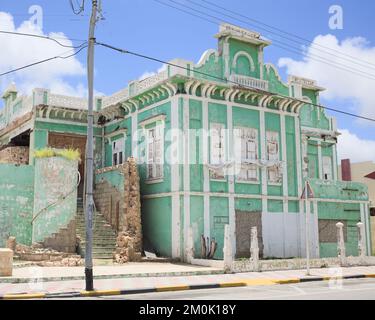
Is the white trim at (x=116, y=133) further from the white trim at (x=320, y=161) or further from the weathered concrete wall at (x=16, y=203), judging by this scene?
the white trim at (x=320, y=161)

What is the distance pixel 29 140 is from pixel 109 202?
23.2 ft

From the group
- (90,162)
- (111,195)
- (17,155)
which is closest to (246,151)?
(111,195)

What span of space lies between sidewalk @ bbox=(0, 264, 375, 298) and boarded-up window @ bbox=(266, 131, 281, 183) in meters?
6.79

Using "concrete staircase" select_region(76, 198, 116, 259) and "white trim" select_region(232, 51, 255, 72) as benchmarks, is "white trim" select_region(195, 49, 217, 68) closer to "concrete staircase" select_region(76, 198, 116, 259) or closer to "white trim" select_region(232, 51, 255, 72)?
"white trim" select_region(232, 51, 255, 72)

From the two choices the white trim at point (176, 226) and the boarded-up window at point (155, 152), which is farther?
the boarded-up window at point (155, 152)

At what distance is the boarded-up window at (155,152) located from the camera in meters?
24.0

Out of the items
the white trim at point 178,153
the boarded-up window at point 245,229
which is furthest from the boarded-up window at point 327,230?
the white trim at point 178,153

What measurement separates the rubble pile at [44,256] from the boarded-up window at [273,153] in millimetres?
10232

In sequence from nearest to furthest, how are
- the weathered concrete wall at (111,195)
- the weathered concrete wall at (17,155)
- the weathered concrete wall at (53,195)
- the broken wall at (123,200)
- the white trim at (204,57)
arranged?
1. the weathered concrete wall at (53,195)
2. the broken wall at (123,200)
3. the weathered concrete wall at (111,195)
4. the white trim at (204,57)
5. the weathered concrete wall at (17,155)

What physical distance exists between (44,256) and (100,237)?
11.7 feet

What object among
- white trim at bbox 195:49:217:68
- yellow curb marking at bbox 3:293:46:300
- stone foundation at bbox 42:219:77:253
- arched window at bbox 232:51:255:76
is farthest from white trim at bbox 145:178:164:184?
yellow curb marking at bbox 3:293:46:300

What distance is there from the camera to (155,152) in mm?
24406

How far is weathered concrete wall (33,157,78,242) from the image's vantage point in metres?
21.4
